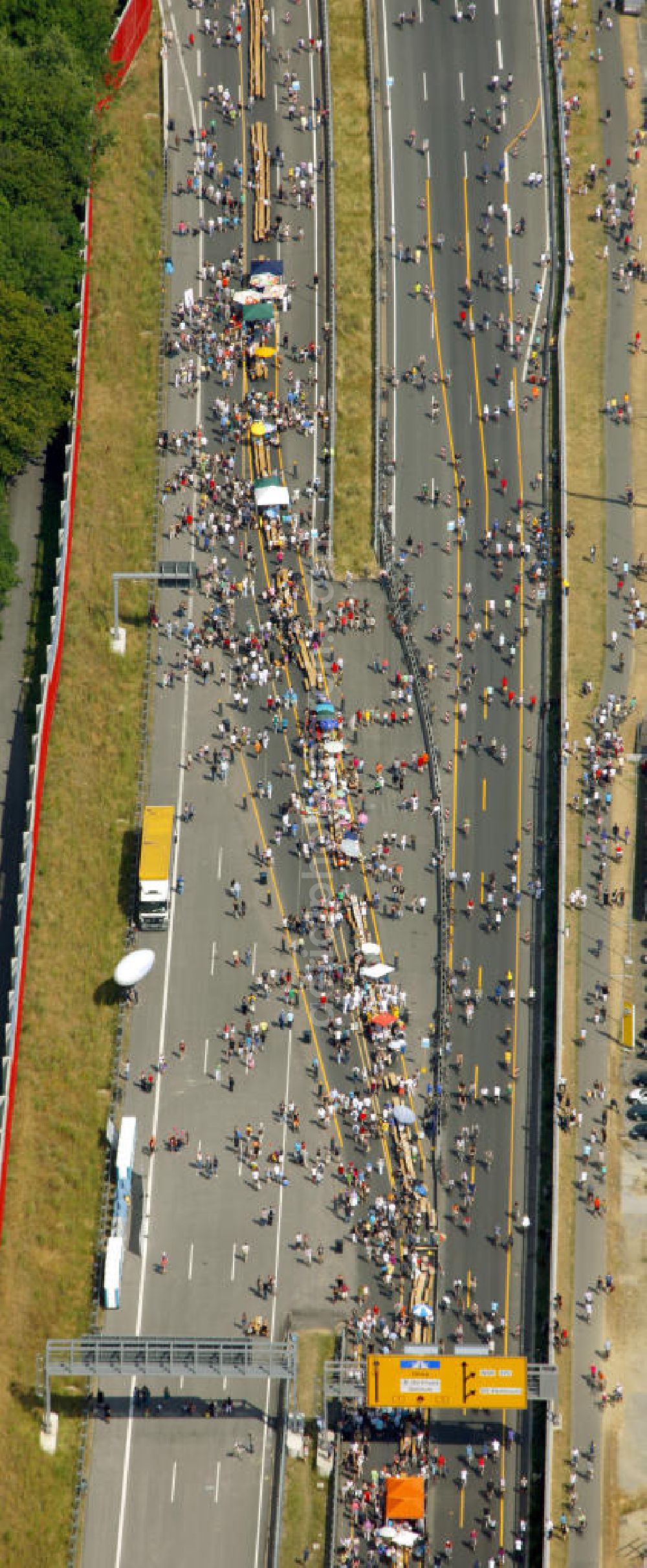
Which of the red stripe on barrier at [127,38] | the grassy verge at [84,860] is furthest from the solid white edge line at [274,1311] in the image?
the red stripe on barrier at [127,38]

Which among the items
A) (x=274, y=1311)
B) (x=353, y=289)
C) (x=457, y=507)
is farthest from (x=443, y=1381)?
(x=353, y=289)

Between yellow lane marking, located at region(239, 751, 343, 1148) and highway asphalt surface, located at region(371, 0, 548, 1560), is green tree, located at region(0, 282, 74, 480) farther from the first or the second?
yellow lane marking, located at region(239, 751, 343, 1148)

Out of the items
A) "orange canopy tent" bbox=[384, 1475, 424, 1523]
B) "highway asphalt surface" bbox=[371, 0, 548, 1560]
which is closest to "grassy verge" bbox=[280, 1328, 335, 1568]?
"orange canopy tent" bbox=[384, 1475, 424, 1523]

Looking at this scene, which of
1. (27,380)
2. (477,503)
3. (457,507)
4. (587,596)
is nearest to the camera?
(27,380)

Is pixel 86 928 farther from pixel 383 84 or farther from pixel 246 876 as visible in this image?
pixel 383 84

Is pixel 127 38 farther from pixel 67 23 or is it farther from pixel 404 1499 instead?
pixel 404 1499

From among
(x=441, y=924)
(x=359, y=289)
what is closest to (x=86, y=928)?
(x=441, y=924)

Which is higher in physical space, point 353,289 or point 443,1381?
point 353,289
